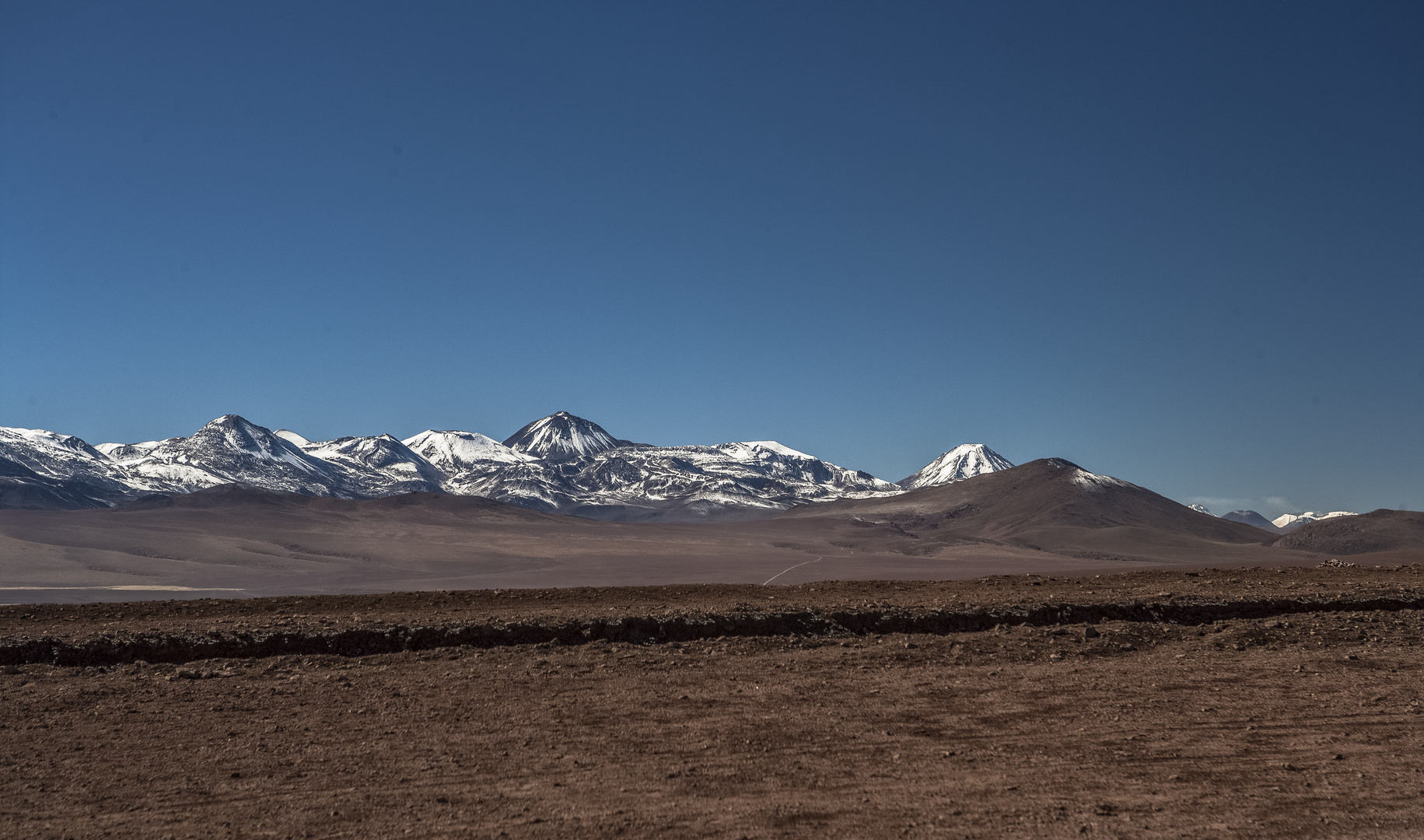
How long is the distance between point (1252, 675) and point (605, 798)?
910cm

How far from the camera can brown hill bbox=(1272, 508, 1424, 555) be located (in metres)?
95.7

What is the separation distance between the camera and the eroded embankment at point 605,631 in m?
14.3

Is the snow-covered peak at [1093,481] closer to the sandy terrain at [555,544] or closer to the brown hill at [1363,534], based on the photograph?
the sandy terrain at [555,544]

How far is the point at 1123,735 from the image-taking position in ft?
32.9

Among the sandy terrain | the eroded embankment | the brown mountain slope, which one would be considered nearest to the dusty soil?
the eroded embankment

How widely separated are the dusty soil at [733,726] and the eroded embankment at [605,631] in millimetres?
63

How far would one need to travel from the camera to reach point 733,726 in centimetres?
1052

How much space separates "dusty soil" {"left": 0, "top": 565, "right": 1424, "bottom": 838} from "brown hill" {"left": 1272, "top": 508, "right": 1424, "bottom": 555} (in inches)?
3669

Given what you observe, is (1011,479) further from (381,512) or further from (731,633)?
(731,633)

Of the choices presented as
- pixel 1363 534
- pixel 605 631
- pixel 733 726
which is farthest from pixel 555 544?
pixel 733 726

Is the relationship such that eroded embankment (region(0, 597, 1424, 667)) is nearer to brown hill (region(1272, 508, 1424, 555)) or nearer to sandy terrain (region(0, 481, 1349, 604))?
sandy terrain (region(0, 481, 1349, 604))

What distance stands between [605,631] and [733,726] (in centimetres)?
543

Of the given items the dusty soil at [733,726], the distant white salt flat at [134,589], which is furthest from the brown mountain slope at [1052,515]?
the dusty soil at [733,726]

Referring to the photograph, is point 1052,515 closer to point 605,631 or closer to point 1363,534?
point 1363,534
